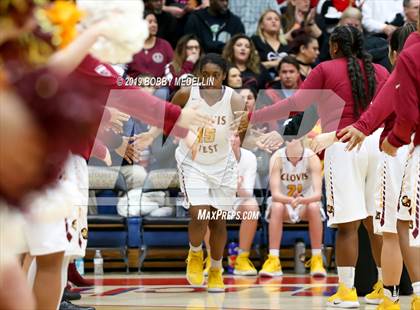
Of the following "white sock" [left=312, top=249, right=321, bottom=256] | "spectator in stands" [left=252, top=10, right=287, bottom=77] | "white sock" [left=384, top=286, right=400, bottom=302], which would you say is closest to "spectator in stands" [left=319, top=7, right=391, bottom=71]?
"spectator in stands" [left=252, top=10, right=287, bottom=77]

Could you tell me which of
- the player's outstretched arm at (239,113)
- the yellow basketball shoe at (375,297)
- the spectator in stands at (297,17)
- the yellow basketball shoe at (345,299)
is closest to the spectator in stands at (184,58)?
the spectator in stands at (297,17)

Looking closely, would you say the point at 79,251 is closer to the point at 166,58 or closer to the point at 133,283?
the point at 133,283

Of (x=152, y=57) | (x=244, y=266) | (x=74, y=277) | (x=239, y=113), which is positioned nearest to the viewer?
(x=239, y=113)

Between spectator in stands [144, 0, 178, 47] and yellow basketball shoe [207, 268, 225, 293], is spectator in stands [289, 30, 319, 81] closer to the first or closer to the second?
spectator in stands [144, 0, 178, 47]

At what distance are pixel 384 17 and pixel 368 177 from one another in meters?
5.23

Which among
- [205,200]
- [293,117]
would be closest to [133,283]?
[205,200]

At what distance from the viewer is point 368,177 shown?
25.9ft


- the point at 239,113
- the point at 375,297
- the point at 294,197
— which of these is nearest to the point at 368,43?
the point at 294,197

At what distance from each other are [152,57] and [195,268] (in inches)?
134

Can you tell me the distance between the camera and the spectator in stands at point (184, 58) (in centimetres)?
1088

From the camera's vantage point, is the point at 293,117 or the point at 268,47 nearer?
the point at 293,117

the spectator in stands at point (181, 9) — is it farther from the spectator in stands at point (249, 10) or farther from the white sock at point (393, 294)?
the white sock at point (393, 294)

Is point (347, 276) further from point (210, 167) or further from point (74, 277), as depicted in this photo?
point (74, 277)

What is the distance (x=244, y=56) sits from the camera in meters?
11.3
